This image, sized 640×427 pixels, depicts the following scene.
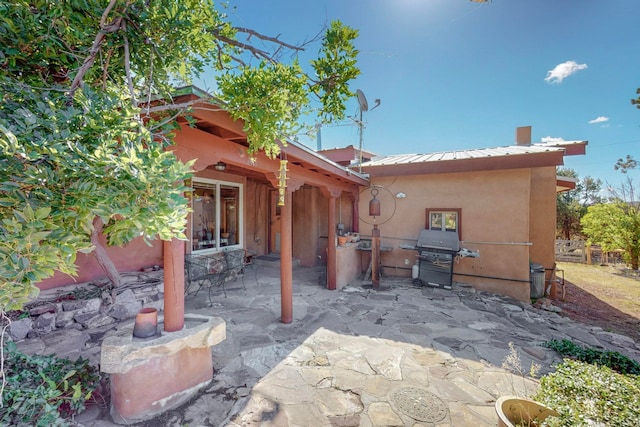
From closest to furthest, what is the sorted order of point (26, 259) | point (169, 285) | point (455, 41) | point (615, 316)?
point (26, 259)
point (169, 285)
point (615, 316)
point (455, 41)

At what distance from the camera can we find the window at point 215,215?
6.87 meters

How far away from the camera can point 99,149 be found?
1345 millimetres

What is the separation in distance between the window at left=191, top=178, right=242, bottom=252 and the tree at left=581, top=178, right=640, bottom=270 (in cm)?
1512

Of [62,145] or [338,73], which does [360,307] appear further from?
[62,145]

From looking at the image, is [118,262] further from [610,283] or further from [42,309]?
[610,283]

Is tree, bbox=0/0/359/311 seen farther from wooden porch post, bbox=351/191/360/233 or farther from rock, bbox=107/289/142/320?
wooden porch post, bbox=351/191/360/233

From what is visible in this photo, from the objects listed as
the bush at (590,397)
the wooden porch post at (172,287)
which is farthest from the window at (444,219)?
the wooden porch post at (172,287)

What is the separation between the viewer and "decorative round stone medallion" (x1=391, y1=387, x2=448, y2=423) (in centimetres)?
254

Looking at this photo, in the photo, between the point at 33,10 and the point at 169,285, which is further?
the point at 169,285

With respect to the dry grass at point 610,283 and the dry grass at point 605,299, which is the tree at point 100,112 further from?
the dry grass at point 610,283

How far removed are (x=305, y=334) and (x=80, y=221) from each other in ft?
11.7

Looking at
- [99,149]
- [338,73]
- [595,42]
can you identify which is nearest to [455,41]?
[595,42]

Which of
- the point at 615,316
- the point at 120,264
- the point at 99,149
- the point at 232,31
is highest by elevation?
the point at 232,31

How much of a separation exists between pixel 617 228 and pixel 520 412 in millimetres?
13743
